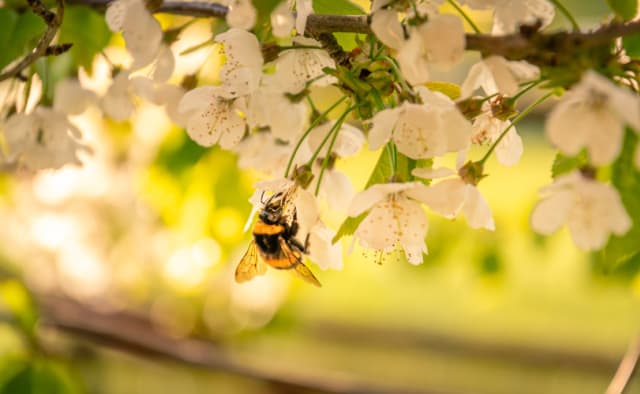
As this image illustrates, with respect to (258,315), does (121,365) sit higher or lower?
lower

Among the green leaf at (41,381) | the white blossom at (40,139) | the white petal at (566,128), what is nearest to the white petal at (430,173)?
the white petal at (566,128)

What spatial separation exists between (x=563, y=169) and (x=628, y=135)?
0.07m

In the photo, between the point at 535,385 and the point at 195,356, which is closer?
the point at 195,356

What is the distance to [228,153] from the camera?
1.33 m

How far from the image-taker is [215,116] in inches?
26.4

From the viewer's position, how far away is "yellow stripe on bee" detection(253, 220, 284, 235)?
65 cm

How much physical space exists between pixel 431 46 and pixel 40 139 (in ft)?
1.64

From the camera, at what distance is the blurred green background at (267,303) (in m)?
1.65

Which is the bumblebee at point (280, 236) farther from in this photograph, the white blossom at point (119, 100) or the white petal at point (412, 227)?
the white blossom at point (119, 100)

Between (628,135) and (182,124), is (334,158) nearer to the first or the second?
(182,124)

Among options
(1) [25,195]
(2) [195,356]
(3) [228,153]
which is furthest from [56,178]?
(3) [228,153]

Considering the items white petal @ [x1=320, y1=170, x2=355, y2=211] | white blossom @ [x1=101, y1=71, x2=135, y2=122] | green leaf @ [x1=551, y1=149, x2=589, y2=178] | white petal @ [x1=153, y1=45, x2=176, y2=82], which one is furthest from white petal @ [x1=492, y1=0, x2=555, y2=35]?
white blossom @ [x1=101, y1=71, x2=135, y2=122]

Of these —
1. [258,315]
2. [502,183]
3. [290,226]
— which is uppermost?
[290,226]

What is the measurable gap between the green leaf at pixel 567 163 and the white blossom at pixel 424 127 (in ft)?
0.28
